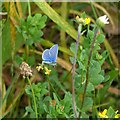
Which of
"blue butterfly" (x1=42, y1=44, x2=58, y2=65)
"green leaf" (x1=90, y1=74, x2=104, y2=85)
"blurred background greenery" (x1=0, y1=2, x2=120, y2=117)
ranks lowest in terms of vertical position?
"green leaf" (x1=90, y1=74, x2=104, y2=85)

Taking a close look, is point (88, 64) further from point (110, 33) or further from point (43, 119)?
point (110, 33)

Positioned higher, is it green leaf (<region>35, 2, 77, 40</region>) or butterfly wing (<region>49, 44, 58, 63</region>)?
green leaf (<region>35, 2, 77, 40</region>)

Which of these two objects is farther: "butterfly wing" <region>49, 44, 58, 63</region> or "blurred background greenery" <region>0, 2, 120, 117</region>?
"blurred background greenery" <region>0, 2, 120, 117</region>

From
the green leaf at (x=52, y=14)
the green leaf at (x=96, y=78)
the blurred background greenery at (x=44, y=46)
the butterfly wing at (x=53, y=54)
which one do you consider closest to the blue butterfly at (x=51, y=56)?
the butterfly wing at (x=53, y=54)

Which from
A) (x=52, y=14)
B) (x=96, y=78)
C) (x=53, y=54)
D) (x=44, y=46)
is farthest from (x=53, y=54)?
(x=44, y=46)

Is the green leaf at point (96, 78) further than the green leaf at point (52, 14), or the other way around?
the green leaf at point (52, 14)

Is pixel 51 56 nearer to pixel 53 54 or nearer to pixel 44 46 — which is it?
pixel 53 54

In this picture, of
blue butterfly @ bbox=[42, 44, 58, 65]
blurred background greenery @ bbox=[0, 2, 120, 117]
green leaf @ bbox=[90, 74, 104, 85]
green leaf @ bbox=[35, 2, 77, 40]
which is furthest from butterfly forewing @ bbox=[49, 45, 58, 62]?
green leaf @ bbox=[35, 2, 77, 40]

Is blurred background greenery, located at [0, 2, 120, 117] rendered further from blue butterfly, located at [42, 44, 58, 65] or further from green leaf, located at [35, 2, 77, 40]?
blue butterfly, located at [42, 44, 58, 65]

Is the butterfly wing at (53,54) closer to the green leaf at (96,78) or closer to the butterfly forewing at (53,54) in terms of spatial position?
the butterfly forewing at (53,54)

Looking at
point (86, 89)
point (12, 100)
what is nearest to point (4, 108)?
point (12, 100)

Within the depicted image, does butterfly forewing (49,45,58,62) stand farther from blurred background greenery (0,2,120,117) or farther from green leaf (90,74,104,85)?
blurred background greenery (0,2,120,117)
